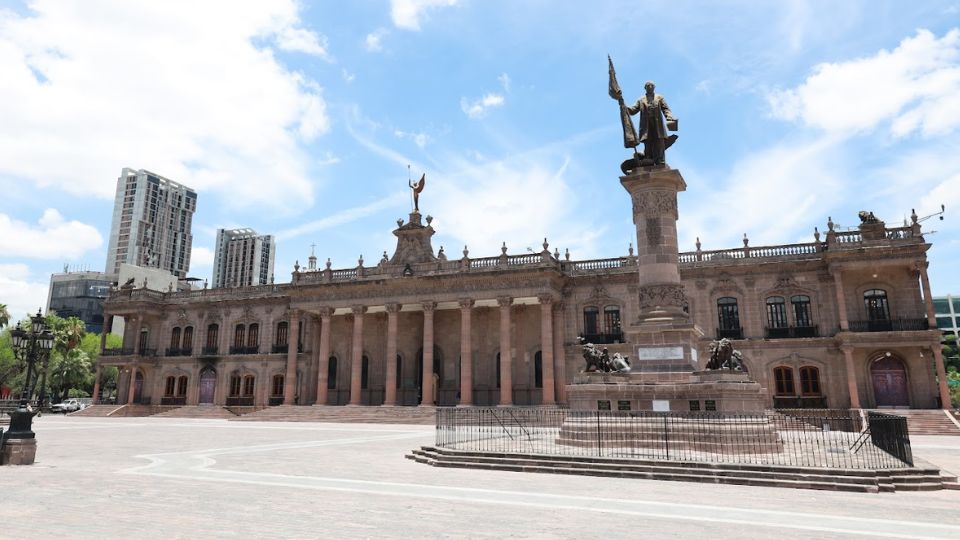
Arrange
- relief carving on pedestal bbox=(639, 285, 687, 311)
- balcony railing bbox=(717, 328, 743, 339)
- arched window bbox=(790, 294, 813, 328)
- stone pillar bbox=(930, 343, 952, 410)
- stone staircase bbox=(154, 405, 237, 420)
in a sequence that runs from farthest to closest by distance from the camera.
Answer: stone staircase bbox=(154, 405, 237, 420) < balcony railing bbox=(717, 328, 743, 339) < arched window bbox=(790, 294, 813, 328) < stone pillar bbox=(930, 343, 952, 410) < relief carving on pedestal bbox=(639, 285, 687, 311)

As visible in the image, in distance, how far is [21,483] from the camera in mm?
10070

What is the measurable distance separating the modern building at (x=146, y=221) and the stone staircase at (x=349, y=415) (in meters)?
98.1

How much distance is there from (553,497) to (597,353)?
8.25 metres

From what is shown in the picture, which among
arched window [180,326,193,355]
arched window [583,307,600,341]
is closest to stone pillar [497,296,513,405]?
arched window [583,307,600,341]

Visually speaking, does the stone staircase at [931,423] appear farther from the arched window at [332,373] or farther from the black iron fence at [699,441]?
the arched window at [332,373]

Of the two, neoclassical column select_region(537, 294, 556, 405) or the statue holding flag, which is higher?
the statue holding flag

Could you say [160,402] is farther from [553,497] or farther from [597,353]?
[553,497]

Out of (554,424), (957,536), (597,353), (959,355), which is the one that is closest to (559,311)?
(554,424)

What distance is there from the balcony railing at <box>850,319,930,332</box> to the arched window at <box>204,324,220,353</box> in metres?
45.5

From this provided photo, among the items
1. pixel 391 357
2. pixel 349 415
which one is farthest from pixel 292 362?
pixel 391 357

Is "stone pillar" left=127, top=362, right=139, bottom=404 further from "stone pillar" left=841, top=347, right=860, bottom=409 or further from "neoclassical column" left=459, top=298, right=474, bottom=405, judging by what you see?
"stone pillar" left=841, top=347, right=860, bottom=409

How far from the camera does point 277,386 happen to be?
4631 centimetres

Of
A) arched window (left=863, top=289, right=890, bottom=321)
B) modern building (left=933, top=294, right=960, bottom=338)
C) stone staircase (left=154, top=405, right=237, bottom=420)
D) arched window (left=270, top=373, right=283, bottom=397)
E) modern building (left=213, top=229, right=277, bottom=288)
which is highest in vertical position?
modern building (left=213, top=229, right=277, bottom=288)

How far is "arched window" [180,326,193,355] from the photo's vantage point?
163 feet
